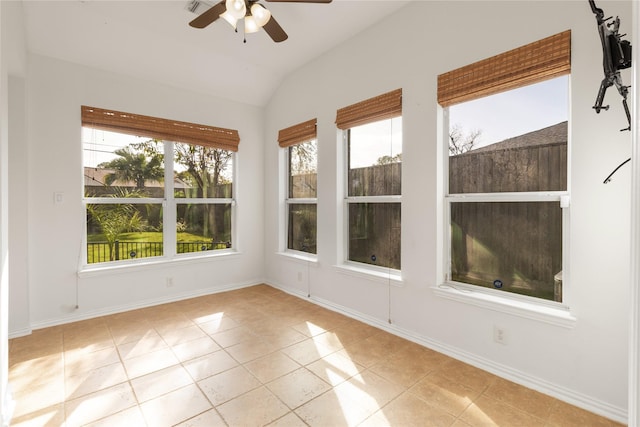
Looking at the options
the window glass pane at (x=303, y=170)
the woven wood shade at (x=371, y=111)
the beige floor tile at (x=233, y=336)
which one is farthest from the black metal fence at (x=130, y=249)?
the woven wood shade at (x=371, y=111)

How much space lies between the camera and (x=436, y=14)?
2.58 m

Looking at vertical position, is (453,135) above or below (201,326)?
above

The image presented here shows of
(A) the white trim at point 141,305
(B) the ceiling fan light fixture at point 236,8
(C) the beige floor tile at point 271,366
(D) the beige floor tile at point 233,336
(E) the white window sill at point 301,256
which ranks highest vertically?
(B) the ceiling fan light fixture at point 236,8

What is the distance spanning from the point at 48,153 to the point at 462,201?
403cm

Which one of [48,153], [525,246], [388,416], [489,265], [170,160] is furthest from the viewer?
[170,160]

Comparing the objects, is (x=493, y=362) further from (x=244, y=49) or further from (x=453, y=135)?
(x=244, y=49)

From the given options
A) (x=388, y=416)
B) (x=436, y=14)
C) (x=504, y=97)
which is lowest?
(x=388, y=416)

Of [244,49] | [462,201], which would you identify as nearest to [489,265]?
[462,201]

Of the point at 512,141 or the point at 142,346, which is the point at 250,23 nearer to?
the point at 512,141

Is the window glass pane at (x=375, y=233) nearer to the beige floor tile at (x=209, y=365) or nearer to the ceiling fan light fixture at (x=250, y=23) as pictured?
the beige floor tile at (x=209, y=365)

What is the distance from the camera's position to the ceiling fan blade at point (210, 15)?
2.22 m

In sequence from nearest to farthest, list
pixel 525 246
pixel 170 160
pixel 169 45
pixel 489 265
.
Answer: pixel 525 246, pixel 489 265, pixel 169 45, pixel 170 160

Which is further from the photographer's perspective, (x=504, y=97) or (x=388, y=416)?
(x=504, y=97)

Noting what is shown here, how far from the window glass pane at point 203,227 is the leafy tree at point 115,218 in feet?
1.66
